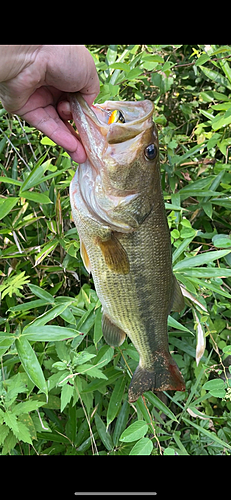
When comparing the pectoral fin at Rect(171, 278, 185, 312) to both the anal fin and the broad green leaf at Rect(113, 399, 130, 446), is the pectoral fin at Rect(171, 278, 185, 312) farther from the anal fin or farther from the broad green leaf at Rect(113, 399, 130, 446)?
the broad green leaf at Rect(113, 399, 130, 446)

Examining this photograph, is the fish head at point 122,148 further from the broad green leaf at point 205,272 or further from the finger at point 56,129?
the broad green leaf at point 205,272

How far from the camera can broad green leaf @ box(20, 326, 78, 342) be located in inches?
51.4

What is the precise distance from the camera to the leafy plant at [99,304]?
1419mm

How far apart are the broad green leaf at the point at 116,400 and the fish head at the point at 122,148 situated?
0.81 m

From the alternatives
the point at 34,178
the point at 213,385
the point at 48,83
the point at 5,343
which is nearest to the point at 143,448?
the point at 213,385

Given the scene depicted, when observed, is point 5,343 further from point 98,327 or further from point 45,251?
point 45,251

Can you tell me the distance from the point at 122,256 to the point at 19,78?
59 centimetres

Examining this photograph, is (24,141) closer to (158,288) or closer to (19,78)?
(19,78)

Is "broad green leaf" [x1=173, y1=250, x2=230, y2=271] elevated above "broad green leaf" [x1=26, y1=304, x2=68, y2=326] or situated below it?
below

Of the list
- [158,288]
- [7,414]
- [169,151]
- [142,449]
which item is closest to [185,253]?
[158,288]

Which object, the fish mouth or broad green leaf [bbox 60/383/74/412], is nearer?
the fish mouth

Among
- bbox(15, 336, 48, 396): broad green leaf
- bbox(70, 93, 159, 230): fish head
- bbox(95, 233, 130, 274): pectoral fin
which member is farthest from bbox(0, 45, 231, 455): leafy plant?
bbox(70, 93, 159, 230): fish head

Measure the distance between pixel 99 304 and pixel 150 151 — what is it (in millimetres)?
676
